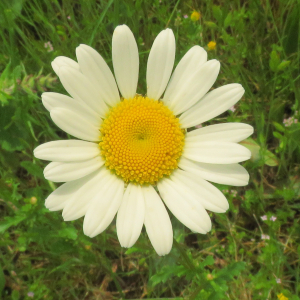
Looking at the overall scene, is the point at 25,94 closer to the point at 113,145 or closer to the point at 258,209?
the point at 113,145

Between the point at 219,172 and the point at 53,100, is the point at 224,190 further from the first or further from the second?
the point at 53,100

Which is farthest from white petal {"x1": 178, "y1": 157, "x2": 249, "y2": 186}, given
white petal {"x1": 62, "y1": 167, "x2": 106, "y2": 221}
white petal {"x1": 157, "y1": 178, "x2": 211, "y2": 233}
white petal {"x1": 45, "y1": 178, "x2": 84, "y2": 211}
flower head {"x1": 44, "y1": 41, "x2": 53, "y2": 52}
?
flower head {"x1": 44, "y1": 41, "x2": 53, "y2": 52}

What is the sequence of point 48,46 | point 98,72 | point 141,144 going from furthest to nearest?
point 48,46 < point 141,144 < point 98,72

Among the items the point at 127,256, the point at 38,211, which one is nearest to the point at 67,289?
the point at 127,256

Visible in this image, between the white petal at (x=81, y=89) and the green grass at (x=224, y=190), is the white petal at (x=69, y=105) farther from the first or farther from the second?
the green grass at (x=224, y=190)

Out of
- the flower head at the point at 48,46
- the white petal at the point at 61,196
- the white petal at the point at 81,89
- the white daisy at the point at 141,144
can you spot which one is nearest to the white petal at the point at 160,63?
the white daisy at the point at 141,144

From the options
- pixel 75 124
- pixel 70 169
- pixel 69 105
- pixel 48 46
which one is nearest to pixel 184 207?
pixel 70 169

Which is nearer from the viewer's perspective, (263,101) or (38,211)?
(38,211)
